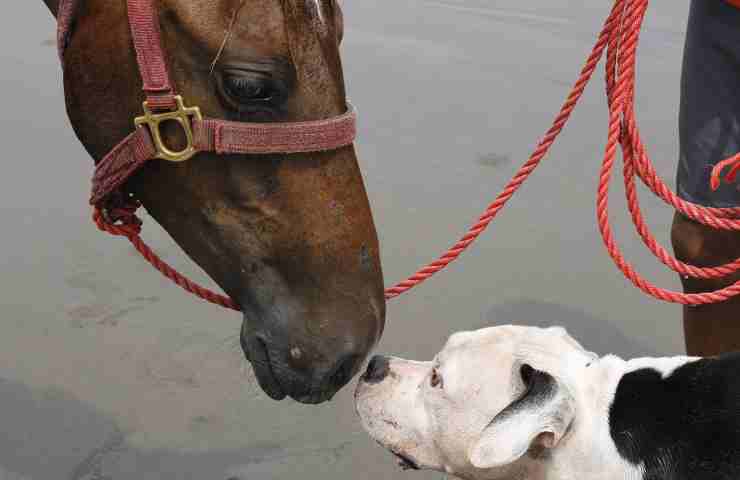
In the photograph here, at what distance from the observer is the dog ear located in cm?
212

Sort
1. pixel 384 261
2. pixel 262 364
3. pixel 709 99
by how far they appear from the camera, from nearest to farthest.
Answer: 1. pixel 262 364
2. pixel 709 99
3. pixel 384 261

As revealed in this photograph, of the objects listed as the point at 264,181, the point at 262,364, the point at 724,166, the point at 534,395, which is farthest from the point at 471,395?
the point at 724,166

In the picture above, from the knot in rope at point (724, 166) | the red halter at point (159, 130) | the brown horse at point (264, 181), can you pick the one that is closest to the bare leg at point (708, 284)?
the knot in rope at point (724, 166)

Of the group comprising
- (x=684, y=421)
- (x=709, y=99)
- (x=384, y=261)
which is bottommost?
(x=384, y=261)

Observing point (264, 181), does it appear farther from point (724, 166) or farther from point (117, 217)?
point (724, 166)

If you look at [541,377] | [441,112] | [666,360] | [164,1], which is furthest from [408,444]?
[441,112]

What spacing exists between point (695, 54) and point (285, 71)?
150 centimetres

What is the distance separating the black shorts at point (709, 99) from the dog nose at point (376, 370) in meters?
1.14

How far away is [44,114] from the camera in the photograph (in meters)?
5.93

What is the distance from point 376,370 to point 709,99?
1.33m

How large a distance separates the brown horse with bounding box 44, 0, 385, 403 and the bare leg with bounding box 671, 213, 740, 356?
1.32m

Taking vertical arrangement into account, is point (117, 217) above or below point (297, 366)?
above

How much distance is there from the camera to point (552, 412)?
221cm

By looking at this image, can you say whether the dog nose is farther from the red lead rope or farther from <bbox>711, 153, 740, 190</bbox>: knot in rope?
<bbox>711, 153, 740, 190</bbox>: knot in rope
